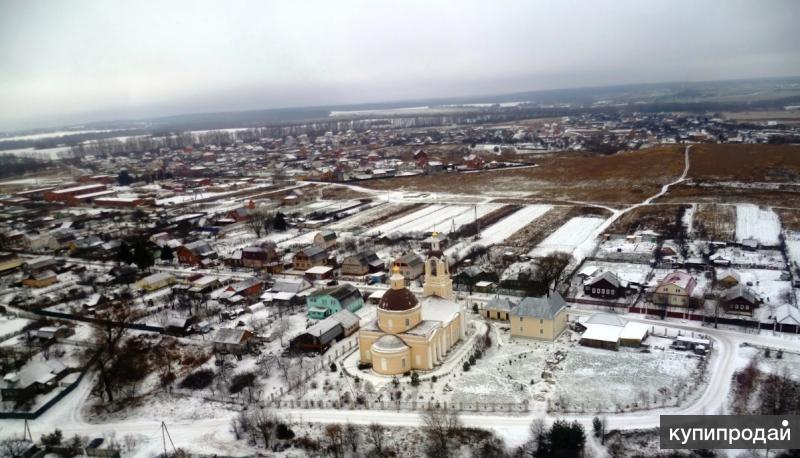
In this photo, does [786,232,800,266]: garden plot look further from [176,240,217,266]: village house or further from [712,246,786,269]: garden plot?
[176,240,217,266]: village house

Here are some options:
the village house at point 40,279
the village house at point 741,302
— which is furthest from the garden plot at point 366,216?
the village house at point 741,302

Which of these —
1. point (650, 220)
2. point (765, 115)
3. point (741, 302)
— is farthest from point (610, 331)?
point (765, 115)

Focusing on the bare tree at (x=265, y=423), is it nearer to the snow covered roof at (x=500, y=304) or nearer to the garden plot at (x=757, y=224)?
the snow covered roof at (x=500, y=304)

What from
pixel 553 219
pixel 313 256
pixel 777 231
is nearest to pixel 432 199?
pixel 553 219

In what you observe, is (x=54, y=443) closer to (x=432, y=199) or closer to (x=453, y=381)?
(x=453, y=381)

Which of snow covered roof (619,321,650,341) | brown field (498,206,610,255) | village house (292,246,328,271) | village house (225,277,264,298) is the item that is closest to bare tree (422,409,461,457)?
snow covered roof (619,321,650,341)

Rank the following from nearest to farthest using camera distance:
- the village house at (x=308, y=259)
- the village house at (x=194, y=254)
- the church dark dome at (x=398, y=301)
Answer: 1. the church dark dome at (x=398, y=301)
2. the village house at (x=308, y=259)
3. the village house at (x=194, y=254)

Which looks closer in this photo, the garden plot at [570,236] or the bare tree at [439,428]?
the bare tree at [439,428]
